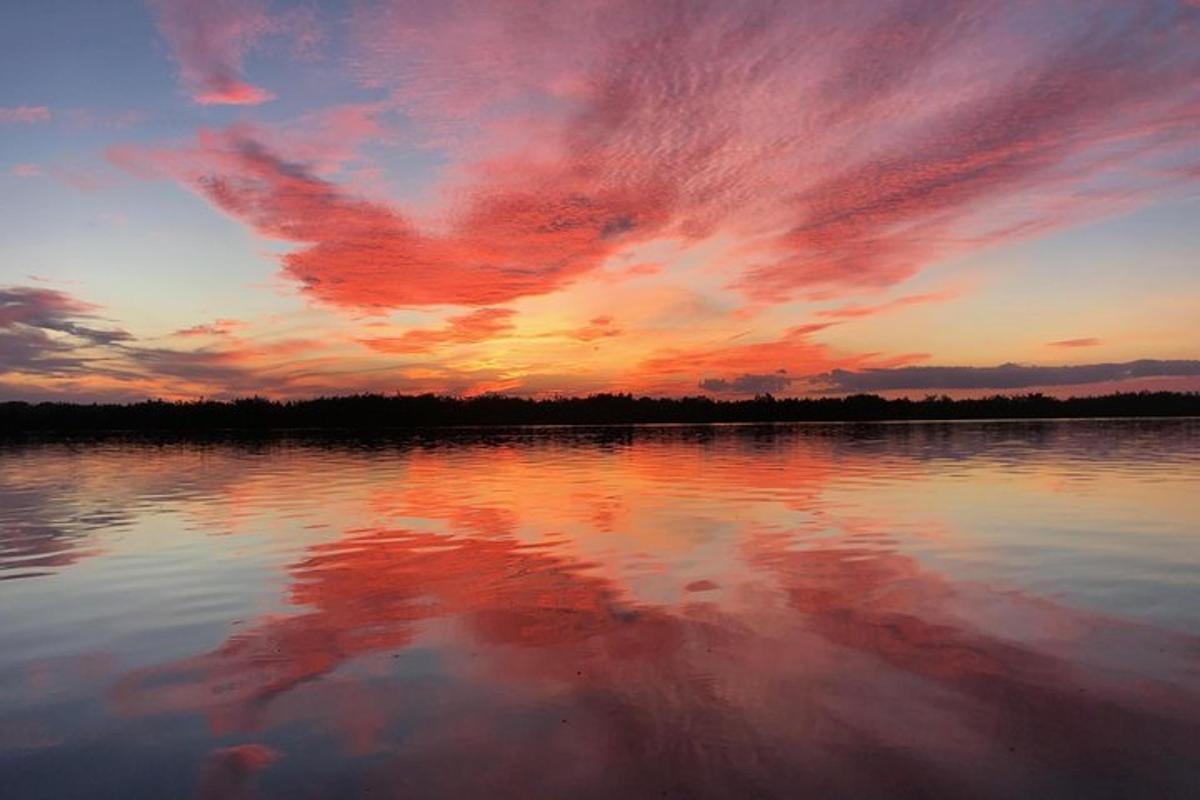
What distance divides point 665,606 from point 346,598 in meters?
6.31

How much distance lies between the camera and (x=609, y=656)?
10797mm

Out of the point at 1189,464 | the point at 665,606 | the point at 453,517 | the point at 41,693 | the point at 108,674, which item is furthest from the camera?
the point at 1189,464

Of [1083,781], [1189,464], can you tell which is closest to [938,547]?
[1083,781]

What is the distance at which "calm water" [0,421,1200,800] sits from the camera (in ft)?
24.0

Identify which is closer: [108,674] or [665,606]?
[108,674]

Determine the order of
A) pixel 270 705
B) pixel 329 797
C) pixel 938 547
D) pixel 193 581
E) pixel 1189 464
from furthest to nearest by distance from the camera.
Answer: pixel 1189 464, pixel 938 547, pixel 193 581, pixel 270 705, pixel 329 797

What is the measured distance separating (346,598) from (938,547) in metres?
14.5

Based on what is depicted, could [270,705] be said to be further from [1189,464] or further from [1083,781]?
[1189,464]

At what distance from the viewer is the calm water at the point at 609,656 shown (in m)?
7.32

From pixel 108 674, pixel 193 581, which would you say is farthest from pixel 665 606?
pixel 193 581

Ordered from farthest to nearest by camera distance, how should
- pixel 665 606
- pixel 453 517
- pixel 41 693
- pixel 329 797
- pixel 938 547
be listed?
pixel 453 517 < pixel 938 547 < pixel 665 606 < pixel 41 693 < pixel 329 797

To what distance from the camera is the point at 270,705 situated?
9117mm

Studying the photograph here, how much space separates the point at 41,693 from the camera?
9.80 m

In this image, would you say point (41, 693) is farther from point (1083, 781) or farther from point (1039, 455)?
point (1039, 455)
